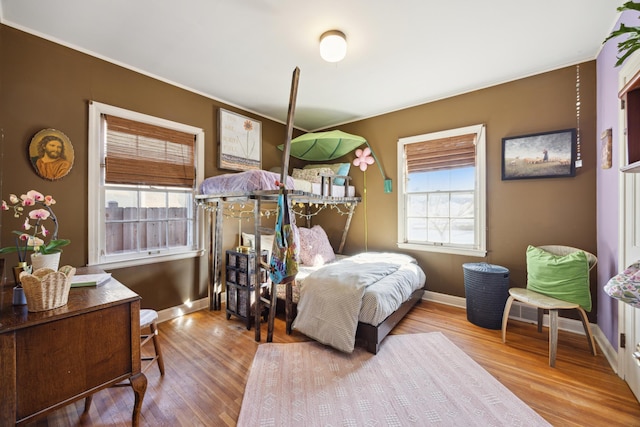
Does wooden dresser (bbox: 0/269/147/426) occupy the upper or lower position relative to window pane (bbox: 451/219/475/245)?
lower

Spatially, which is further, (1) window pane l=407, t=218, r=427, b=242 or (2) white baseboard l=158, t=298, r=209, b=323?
(1) window pane l=407, t=218, r=427, b=242

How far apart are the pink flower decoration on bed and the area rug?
2439 millimetres

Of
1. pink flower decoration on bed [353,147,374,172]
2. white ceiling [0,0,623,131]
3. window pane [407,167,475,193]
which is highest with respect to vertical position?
white ceiling [0,0,623,131]

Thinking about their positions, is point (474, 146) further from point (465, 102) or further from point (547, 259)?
point (547, 259)

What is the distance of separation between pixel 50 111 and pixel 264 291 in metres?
2.49

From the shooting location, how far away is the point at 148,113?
8.72 ft

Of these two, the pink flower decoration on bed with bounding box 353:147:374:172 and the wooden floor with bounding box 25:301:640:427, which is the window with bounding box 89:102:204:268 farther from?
the pink flower decoration on bed with bounding box 353:147:374:172

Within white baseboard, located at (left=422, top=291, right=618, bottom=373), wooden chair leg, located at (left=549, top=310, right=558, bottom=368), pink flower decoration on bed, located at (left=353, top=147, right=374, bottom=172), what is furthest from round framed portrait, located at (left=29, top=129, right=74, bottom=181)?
wooden chair leg, located at (left=549, top=310, right=558, bottom=368)

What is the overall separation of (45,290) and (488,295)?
10.8ft

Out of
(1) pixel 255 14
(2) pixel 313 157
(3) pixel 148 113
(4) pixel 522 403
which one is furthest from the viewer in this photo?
(2) pixel 313 157

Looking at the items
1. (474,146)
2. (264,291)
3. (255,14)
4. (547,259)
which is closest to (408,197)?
(474,146)

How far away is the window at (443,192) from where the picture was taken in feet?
10.0

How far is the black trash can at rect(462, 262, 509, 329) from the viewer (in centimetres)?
257

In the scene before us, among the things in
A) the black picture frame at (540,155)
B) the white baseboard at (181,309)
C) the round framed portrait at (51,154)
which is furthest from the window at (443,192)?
the round framed portrait at (51,154)
